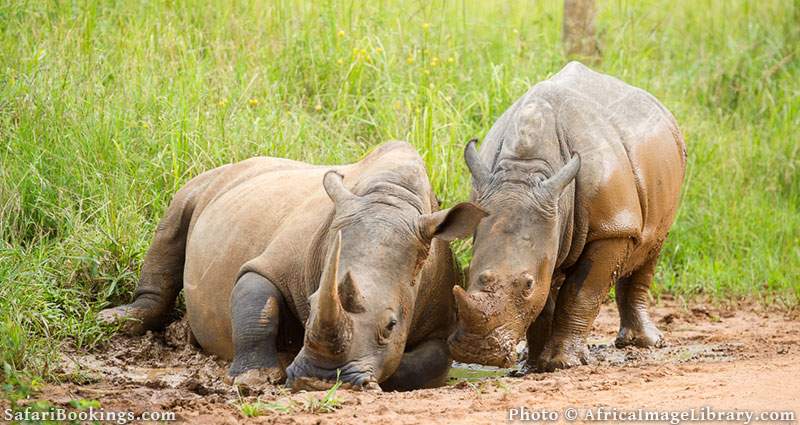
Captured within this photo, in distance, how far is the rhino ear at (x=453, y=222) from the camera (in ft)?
19.1

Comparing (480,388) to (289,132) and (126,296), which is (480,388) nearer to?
(126,296)

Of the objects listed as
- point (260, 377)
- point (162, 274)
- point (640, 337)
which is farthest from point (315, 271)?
point (640, 337)

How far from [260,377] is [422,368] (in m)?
0.78

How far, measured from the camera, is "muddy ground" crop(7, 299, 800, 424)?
200 inches

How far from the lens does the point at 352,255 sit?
5.62 m

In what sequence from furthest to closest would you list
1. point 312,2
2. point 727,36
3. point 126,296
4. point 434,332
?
point 727,36
point 312,2
point 126,296
point 434,332

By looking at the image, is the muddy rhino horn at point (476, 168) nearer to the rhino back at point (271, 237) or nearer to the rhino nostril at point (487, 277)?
the rhino back at point (271, 237)

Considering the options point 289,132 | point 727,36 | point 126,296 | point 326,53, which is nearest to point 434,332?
point 126,296

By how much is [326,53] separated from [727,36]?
4366mm

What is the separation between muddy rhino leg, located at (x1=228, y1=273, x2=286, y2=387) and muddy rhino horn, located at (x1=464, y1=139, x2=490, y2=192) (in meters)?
1.11

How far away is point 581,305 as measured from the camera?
6.59 meters

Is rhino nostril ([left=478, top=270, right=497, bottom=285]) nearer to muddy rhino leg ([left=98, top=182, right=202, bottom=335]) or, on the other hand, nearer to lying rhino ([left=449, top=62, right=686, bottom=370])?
lying rhino ([left=449, top=62, right=686, bottom=370])

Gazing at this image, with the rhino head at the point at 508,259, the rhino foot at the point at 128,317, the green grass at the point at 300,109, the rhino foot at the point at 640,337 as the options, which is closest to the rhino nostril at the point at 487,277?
the rhino head at the point at 508,259

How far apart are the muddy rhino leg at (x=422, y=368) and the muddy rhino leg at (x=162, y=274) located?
1989 millimetres
